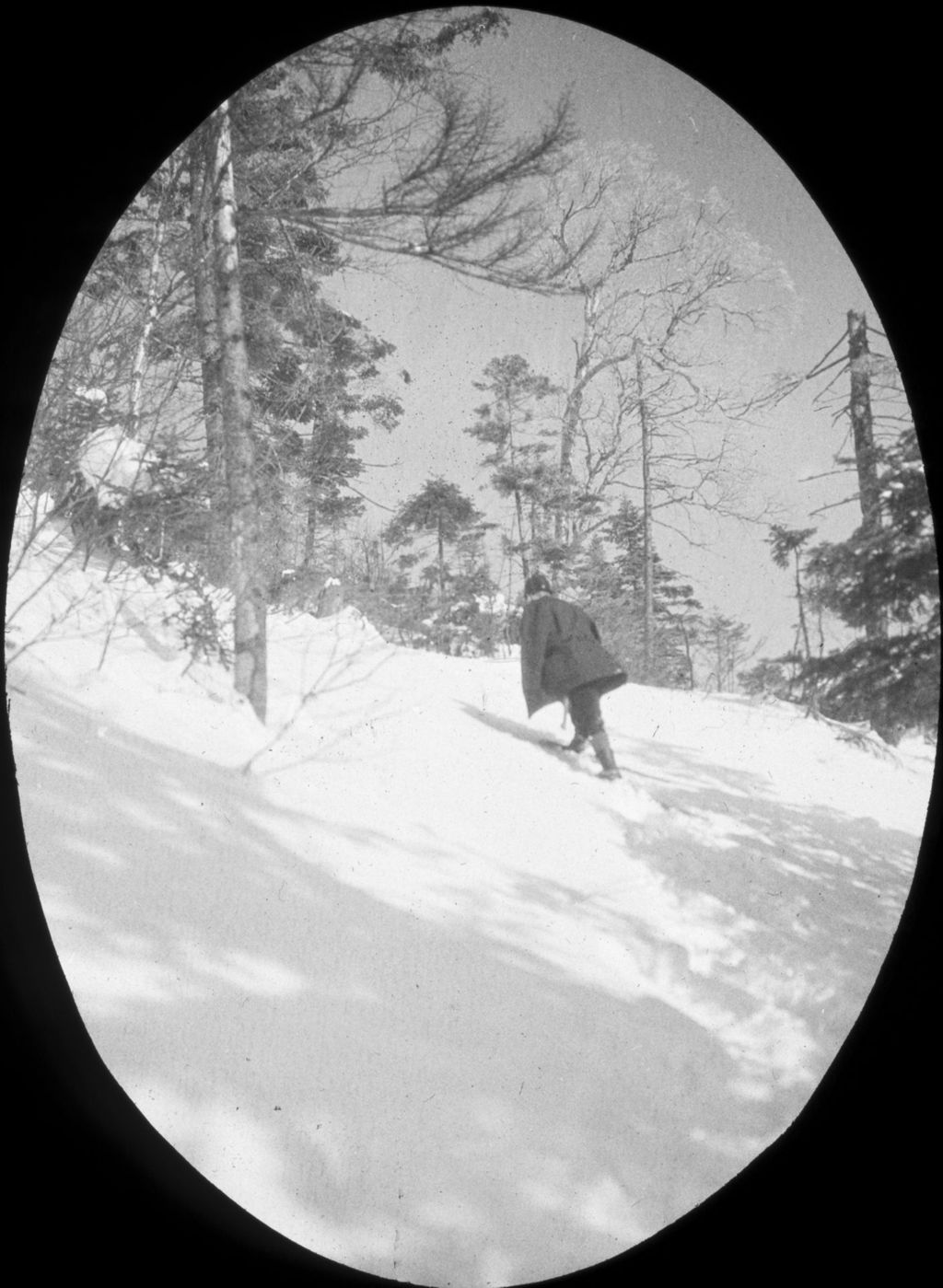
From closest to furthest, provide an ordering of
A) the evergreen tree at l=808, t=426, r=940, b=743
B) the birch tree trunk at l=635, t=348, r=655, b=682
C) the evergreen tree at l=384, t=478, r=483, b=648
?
the evergreen tree at l=808, t=426, r=940, b=743 < the birch tree trunk at l=635, t=348, r=655, b=682 < the evergreen tree at l=384, t=478, r=483, b=648

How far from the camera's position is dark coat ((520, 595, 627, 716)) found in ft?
4.18

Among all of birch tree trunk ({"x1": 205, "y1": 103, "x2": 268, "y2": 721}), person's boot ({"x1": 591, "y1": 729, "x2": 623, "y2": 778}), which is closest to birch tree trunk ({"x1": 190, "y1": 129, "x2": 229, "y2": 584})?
birch tree trunk ({"x1": 205, "y1": 103, "x2": 268, "y2": 721})

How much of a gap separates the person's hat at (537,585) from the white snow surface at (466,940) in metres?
0.19

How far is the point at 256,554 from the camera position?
148cm

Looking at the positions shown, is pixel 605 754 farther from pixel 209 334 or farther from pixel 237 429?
pixel 209 334

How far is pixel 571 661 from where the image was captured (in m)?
1.30

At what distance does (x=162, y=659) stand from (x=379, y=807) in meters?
0.73

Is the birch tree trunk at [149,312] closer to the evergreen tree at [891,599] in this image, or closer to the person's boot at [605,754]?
the person's boot at [605,754]

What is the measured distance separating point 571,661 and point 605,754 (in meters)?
0.21

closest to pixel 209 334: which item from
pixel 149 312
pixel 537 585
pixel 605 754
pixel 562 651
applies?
pixel 149 312

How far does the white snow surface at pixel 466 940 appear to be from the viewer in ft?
3.84

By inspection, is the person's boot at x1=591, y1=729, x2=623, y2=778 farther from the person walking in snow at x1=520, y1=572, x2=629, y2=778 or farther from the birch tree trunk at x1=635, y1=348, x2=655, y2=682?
the birch tree trunk at x1=635, y1=348, x2=655, y2=682

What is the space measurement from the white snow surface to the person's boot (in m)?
0.03

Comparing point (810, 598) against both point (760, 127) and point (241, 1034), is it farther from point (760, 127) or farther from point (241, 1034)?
point (241, 1034)
